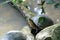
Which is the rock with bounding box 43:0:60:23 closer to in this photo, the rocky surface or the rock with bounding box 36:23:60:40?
the rock with bounding box 36:23:60:40

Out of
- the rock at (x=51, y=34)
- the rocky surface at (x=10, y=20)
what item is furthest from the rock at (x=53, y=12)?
the rocky surface at (x=10, y=20)

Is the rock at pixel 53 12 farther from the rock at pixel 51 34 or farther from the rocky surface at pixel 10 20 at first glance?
the rocky surface at pixel 10 20

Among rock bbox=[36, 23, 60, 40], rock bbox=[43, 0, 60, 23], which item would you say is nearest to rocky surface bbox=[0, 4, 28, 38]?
rock bbox=[43, 0, 60, 23]

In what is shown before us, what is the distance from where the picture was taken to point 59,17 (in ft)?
6.44

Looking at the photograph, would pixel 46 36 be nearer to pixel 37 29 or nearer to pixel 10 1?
pixel 37 29

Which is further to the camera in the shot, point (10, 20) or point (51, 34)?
point (10, 20)

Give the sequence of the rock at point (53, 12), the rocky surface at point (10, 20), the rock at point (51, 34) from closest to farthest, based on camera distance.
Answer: the rock at point (51, 34) < the rock at point (53, 12) < the rocky surface at point (10, 20)

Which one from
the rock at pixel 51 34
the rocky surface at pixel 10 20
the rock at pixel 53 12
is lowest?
the rock at pixel 51 34

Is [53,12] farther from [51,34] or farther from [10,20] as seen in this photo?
[10,20]

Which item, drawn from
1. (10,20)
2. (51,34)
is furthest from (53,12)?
(10,20)

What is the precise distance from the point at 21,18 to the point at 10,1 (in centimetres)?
43


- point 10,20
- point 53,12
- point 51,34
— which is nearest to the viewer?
point 51,34

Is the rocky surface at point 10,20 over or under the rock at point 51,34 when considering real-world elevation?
over

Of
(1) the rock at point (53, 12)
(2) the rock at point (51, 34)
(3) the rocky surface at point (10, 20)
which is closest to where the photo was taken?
(2) the rock at point (51, 34)
